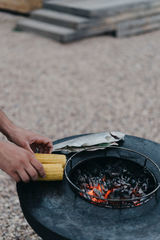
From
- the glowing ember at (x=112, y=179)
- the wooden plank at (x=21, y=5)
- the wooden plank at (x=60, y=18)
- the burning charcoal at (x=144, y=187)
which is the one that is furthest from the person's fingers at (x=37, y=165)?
the wooden plank at (x=21, y=5)

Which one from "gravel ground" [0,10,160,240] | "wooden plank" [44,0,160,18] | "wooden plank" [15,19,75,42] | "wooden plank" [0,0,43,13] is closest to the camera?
"gravel ground" [0,10,160,240]

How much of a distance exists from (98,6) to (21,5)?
3239 millimetres

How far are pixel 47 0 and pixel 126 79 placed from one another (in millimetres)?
4790

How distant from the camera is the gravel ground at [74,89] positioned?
4.63 meters

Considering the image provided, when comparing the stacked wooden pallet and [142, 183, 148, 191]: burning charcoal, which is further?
the stacked wooden pallet

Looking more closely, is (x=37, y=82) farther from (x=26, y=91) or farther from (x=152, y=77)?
(x=152, y=77)

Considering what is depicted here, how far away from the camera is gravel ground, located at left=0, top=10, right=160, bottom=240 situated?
15.2 feet

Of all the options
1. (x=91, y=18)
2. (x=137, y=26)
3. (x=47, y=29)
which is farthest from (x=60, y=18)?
(x=137, y=26)

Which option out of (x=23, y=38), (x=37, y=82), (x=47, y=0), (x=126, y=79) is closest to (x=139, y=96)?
(x=126, y=79)

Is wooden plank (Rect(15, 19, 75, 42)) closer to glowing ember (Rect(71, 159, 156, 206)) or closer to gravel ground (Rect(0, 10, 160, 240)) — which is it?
gravel ground (Rect(0, 10, 160, 240))

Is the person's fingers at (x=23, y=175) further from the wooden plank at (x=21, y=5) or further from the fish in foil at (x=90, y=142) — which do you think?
the wooden plank at (x=21, y=5)

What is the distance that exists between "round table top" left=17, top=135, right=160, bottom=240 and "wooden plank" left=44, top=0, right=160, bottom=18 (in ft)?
23.0

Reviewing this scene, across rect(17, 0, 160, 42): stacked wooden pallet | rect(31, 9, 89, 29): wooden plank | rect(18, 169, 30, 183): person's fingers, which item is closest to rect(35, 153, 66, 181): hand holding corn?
rect(18, 169, 30, 183): person's fingers

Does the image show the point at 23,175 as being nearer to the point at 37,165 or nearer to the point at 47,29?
the point at 37,165
